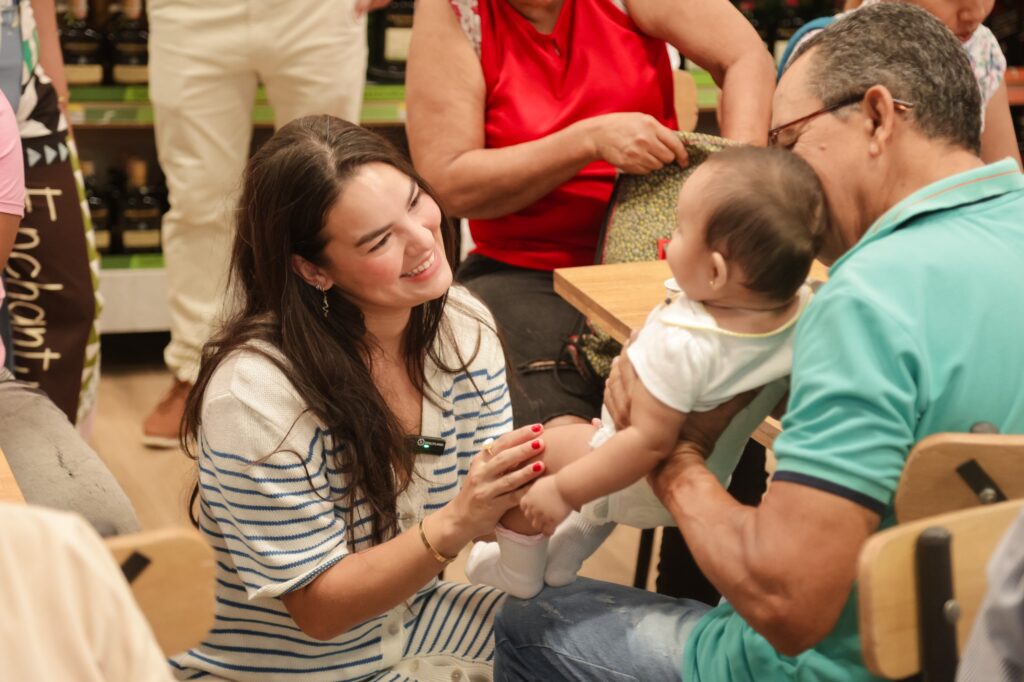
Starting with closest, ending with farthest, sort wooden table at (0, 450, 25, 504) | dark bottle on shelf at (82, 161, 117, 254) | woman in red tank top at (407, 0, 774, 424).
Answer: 1. wooden table at (0, 450, 25, 504)
2. woman in red tank top at (407, 0, 774, 424)
3. dark bottle on shelf at (82, 161, 117, 254)

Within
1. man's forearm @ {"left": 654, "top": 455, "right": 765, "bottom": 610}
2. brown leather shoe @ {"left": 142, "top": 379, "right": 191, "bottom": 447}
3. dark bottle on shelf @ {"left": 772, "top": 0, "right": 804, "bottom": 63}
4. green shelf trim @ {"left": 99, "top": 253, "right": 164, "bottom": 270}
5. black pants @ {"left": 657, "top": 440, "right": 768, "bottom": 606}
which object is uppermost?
man's forearm @ {"left": 654, "top": 455, "right": 765, "bottom": 610}

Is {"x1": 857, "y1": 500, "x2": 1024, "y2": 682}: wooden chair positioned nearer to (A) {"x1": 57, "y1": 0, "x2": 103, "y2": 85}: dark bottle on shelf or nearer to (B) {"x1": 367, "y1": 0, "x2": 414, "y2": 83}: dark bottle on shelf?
(B) {"x1": 367, "y1": 0, "x2": 414, "y2": 83}: dark bottle on shelf

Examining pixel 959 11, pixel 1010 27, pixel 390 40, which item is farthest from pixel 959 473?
pixel 1010 27

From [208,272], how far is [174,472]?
0.59 metres

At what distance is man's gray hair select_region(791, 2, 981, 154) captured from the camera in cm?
128

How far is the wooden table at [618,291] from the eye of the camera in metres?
1.96

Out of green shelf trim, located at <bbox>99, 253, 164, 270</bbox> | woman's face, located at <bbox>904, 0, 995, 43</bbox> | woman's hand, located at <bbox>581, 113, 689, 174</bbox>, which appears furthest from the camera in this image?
green shelf trim, located at <bbox>99, 253, 164, 270</bbox>

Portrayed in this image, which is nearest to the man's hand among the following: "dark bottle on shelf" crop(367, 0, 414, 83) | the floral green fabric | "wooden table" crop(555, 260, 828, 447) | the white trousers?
"wooden table" crop(555, 260, 828, 447)

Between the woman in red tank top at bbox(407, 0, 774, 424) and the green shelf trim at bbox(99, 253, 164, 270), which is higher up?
the woman in red tank top at bbox(407, 0, 774, 424)

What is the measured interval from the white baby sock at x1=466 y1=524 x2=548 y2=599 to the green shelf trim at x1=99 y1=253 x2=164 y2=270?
8.85 ft

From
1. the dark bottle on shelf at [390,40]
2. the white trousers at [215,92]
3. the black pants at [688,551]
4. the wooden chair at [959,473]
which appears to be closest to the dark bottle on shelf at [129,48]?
the white trousers at [215,92]

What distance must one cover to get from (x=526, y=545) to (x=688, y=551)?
0.90 meters

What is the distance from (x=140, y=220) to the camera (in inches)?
159

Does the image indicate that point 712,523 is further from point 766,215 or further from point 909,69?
point 909,69
